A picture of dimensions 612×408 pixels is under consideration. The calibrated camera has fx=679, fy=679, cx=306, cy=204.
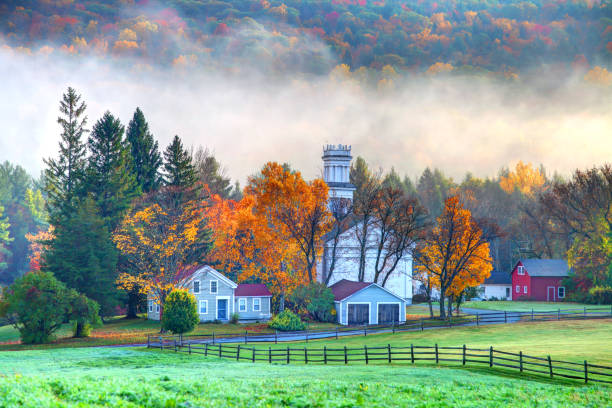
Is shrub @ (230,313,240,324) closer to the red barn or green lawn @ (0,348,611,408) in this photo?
green lawn @ (0,348,611,408)

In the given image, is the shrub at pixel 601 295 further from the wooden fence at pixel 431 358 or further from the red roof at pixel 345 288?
the wooden fence at pixel 431 358

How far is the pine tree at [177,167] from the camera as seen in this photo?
80375 millimetres

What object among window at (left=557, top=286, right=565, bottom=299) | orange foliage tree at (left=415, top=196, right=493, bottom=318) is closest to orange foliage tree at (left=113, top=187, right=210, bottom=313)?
Answer: orange foliage tree at (left=415, top=196, right=493, bottom=318)

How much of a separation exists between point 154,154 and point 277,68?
382 feet

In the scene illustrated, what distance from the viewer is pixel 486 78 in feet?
654

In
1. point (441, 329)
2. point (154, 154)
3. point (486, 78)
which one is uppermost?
point (486, 78)

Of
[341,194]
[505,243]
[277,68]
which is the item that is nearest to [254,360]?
[341,194]

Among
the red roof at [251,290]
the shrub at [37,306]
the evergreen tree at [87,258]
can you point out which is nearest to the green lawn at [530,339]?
the red roof at [251,290]

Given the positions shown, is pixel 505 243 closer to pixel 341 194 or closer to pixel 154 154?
pixel 341 194

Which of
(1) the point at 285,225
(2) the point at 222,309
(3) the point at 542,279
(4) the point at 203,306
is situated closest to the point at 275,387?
(4) the point at 203,306

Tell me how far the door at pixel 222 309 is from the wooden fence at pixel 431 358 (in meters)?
18.8

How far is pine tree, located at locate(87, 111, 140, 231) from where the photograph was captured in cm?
7444

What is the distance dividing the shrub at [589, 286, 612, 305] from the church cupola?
3192 centimetres

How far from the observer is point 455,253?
6944cm
